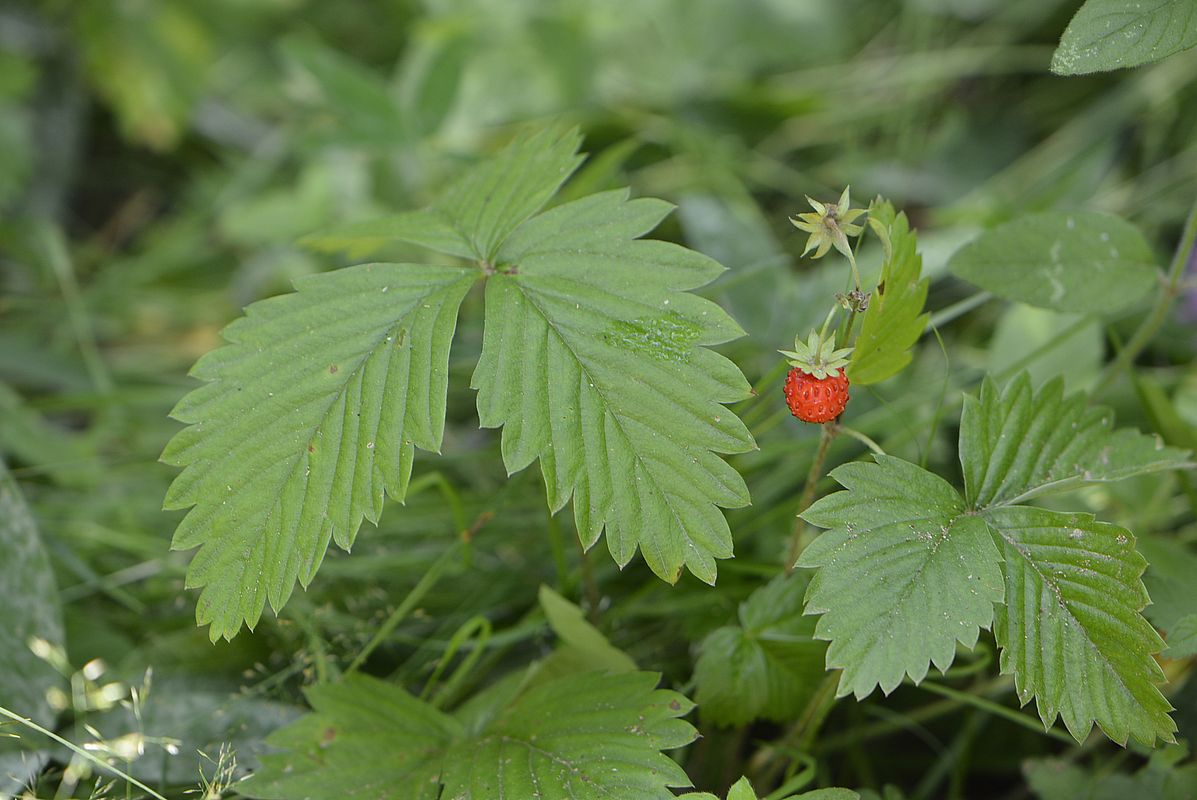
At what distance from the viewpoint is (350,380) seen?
0.94 metres

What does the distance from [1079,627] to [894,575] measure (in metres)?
0.18

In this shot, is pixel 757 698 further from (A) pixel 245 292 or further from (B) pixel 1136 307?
(A) pixel 245 292

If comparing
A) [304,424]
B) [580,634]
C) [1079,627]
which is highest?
[304,424]

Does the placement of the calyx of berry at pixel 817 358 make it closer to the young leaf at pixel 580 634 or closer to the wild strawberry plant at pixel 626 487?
the wild strawberry plant at pixel 626 487

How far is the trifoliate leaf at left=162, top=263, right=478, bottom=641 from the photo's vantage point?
89 cm

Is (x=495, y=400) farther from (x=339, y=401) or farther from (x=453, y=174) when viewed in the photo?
(x=453, y=174)

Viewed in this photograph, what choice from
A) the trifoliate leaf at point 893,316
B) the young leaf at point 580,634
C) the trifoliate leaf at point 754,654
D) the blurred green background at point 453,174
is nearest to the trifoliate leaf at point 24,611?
the blurred green background at point 453,174

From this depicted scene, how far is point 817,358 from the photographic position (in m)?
0.82

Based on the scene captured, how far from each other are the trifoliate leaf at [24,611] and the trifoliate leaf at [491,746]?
14.0 inches

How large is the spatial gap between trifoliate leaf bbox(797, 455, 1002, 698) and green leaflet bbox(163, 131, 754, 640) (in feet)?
0.30

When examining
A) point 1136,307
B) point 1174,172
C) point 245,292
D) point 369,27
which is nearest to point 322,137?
point 245,292

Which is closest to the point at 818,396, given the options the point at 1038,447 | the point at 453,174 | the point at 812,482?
the point at 812,482

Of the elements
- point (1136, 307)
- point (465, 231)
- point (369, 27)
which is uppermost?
point (369, 27)

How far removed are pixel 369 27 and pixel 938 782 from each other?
2.42 meters
